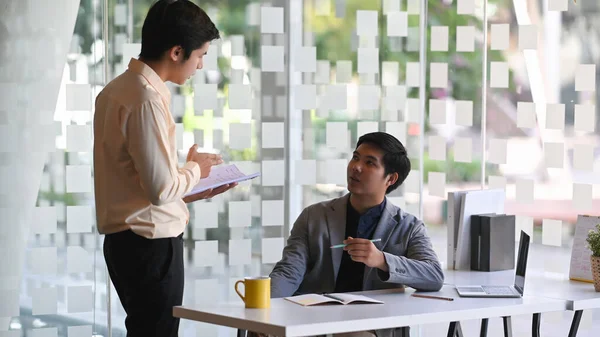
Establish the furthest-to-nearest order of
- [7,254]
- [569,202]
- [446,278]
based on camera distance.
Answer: [569,202] < [7,254] < [446,278]

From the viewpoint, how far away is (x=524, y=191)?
185 inches

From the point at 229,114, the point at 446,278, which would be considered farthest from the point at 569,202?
the point at 229,114

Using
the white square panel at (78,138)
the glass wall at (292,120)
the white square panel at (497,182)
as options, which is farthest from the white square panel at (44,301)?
the white square panel at (497,182)

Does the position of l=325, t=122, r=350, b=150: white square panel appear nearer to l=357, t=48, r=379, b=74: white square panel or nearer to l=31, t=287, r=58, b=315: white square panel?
l=357, t=48, r=379, b=74: white square panel

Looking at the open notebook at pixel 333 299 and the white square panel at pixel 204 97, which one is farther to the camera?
the white square panel at pixel 204 97

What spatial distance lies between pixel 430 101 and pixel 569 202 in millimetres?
1004

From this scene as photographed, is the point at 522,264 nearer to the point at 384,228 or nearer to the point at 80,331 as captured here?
the point at 384,228

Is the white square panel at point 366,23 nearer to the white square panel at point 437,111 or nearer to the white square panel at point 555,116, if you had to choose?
the white square panel at point 437,111

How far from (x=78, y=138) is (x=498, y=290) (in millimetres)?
2135

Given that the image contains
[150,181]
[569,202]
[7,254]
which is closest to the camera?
[150,181]

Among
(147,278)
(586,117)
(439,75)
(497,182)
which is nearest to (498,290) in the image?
(147,278)

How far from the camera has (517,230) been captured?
470 centimetres

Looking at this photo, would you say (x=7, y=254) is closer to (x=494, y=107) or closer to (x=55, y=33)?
(x=55, y=33)

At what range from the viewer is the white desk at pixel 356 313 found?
8.32ft
